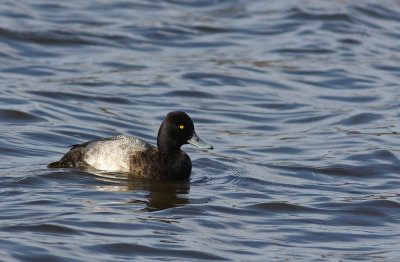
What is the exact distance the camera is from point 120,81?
15.4m

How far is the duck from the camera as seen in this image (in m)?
9.46

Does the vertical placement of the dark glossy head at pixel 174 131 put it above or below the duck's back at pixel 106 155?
above

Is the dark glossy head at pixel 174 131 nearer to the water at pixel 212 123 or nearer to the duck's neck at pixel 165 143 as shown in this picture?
the duck's neck at pixel 165 143

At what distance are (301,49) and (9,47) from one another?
6480 millimetres

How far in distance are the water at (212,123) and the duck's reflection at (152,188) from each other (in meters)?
0.03

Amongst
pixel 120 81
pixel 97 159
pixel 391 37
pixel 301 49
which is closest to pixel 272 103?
pixel 120 81

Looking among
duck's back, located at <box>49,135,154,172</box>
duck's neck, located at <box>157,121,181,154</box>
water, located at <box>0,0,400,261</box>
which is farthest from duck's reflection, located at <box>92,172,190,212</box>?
duck's neck, located at <box>157,121,181,154</box>

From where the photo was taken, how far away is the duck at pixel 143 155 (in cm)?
946

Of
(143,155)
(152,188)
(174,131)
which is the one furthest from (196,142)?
(152,188)

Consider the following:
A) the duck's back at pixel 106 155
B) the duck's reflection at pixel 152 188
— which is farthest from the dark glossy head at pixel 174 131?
the duck's reflection at pixel 152 188

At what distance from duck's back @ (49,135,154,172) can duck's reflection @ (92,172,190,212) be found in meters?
0.16

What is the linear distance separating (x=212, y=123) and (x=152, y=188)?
410 cm

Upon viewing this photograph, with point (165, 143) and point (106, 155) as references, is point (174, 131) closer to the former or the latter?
point (165, 143)

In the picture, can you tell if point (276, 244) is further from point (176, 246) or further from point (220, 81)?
point (220, 81)
